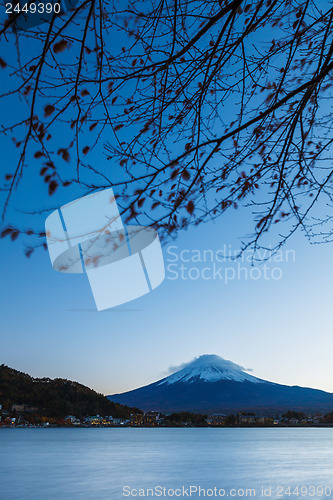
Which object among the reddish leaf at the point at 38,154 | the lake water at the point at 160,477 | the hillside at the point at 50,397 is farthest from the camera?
the hillside at the point at 50,397

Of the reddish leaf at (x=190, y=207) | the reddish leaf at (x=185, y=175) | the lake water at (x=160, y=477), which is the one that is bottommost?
the lake water at (x=160, y=477)

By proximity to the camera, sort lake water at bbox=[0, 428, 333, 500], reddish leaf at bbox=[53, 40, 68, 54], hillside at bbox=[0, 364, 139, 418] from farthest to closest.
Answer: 1. hillside at bbox=[0, 364, 139, 418]
2. lake water at bbox=[0, 428, 333, 500]
3. reddish leaf at bbox=[53, 40, 68, 54]

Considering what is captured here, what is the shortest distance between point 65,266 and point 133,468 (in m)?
34.1

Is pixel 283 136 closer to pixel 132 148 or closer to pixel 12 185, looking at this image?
pixel 132 148

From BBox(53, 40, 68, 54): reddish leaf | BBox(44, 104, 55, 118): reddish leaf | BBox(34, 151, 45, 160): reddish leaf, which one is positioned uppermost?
BBox(53, 40, 68, 54): reddish leaf

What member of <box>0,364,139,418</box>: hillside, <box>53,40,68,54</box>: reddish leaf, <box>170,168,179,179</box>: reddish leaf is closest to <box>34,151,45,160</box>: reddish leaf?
<box>53,40,68,54</box>: reddish leaf

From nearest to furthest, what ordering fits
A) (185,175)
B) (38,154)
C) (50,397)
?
(38,154) < (185,175) < (50,397)

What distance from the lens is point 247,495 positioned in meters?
20.8

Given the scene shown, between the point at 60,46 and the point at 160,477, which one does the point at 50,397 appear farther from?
the point at 60,46

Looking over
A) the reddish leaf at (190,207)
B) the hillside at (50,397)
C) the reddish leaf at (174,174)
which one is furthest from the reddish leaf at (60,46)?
the hillside at (50,397)

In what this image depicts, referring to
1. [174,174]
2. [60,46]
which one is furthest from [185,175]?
[60,46]

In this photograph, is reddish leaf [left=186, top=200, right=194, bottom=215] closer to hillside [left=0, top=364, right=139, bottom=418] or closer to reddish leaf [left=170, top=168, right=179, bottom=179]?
reddish leaf [left=170, top=168, right=179, bottom=179]

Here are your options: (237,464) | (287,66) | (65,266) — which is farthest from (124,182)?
(237,464)

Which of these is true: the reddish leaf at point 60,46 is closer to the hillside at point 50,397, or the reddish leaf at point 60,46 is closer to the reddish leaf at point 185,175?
the reddish leaf at point 185,175
